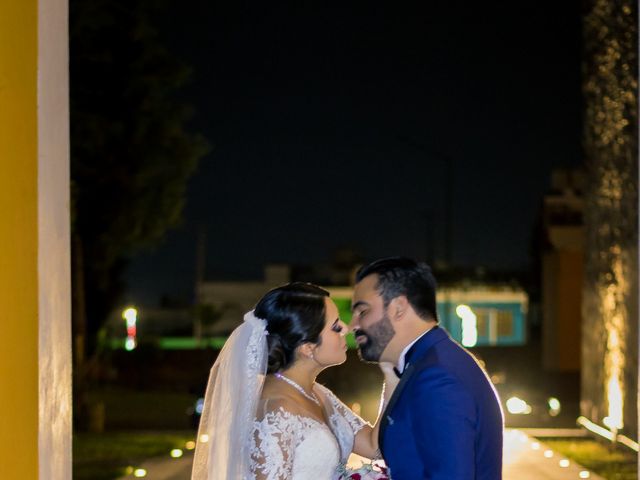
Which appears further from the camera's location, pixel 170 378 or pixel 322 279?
pixel 322 279

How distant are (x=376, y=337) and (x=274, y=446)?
725 mm

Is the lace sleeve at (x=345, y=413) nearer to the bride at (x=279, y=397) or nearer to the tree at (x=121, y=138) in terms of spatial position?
the bride at (x=279, y=397)

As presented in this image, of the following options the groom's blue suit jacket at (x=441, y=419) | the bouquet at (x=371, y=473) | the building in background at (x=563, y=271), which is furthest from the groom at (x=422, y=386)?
the building in background at (x=563, y=271)

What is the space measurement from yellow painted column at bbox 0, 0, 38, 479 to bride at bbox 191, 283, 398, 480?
30.0 inches

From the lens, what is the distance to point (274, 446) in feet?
12.3

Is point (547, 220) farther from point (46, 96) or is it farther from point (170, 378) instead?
point (46, 96)

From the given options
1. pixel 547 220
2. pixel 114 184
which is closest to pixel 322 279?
pixel 547 220

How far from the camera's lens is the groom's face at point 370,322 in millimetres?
3242

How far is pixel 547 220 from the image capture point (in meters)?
28.0

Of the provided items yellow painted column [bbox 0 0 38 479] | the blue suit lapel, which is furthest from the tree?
the blue suit lapel

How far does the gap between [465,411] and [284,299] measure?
1252 mm

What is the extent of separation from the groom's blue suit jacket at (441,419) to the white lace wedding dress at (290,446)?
69 centimetres

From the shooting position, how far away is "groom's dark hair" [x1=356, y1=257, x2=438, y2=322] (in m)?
3.23

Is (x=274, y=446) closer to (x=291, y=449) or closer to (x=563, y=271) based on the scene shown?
(x=291, y=449)
